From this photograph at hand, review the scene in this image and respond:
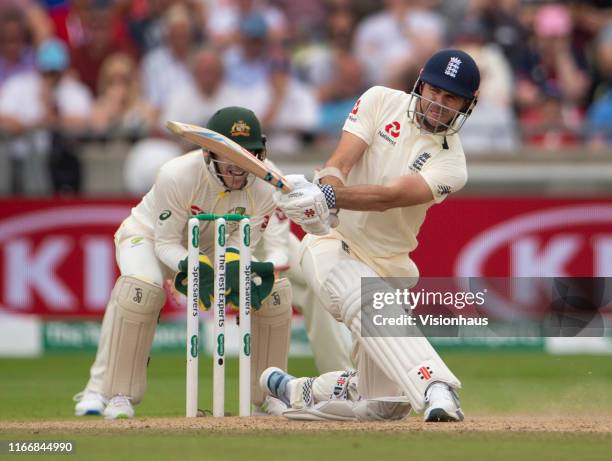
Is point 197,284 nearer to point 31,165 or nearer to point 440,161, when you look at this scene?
point 440,161

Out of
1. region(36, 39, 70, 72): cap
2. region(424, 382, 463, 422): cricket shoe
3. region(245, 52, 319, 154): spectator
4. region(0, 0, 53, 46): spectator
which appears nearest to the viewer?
region(424, 382, 463, 422): cricket shoe

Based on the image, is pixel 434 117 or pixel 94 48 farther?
pixel 94 48

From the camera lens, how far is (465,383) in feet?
28.2

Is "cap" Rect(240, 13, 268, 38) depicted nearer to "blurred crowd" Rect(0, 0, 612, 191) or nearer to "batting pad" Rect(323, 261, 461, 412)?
"blurred crowd" Rect(0, 0, 612, 191)

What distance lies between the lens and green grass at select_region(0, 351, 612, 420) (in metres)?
6.85

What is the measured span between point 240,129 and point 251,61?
5.20 metres

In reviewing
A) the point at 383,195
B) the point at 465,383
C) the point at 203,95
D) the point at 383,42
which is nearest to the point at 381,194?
the point at 383,195

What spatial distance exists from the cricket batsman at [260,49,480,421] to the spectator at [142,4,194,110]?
5562 millimetres

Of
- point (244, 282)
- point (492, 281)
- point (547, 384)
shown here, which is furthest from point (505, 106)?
point (244, 282)

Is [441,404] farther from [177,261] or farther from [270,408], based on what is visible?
[177,261]

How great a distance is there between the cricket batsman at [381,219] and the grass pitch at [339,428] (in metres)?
0.21

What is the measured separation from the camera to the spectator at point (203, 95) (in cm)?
1108

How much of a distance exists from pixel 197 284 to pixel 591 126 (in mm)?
6006

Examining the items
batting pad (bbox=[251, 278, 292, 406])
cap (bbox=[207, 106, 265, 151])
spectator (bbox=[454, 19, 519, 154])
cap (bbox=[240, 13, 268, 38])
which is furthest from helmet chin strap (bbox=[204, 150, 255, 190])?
cap (bbox=[240, 13, 268, 38])
